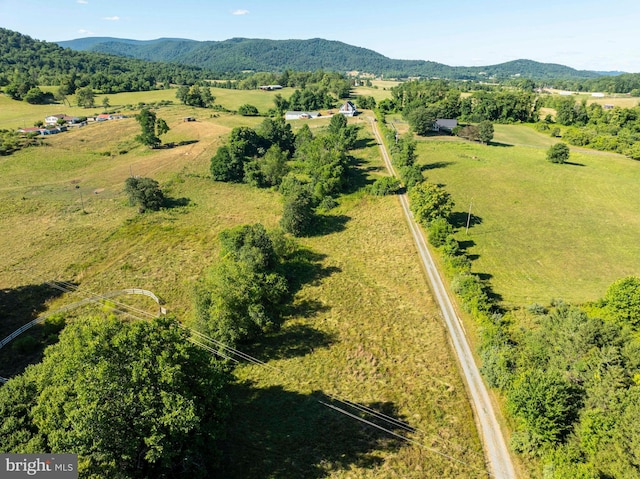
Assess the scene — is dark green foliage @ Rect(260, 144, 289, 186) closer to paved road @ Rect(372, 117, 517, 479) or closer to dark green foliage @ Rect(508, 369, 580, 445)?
paved road @ Rect(372, 117, 517, 479)

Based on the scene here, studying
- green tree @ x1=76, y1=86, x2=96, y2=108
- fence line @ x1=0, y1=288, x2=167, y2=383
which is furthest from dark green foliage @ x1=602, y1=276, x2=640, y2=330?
green tree @ x1=76, y1=86, x2=96, y2=108

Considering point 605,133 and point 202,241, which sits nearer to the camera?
point 202,241

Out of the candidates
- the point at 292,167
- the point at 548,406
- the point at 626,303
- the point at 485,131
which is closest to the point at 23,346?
the point at 548,406

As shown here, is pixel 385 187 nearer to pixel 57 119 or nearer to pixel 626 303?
pixel 626 303

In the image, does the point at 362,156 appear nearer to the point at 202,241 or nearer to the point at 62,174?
the point at 202,241

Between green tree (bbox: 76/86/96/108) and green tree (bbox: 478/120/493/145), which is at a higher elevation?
green tree (bbox: 76/86/96/108)

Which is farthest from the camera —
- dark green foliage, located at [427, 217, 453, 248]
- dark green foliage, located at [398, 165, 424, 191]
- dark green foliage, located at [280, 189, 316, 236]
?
dark green foliage, located at [398, 165, 424, 191]

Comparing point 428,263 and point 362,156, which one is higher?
point 362,156

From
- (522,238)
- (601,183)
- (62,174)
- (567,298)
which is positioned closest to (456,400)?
(567,298)
